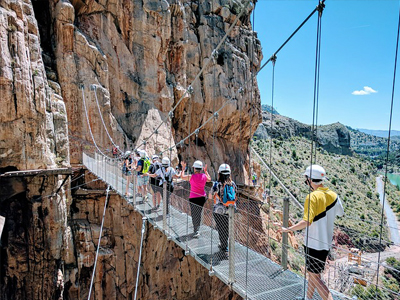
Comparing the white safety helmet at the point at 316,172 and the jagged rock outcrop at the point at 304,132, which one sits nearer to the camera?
the white safety helmet at the point at 316,172

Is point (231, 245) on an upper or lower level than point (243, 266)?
upper

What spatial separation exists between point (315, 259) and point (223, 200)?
4.13ft

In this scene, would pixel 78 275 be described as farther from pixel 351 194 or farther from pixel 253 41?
pixel 351 194

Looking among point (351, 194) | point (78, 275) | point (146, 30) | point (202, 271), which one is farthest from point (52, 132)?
point (351, 194)

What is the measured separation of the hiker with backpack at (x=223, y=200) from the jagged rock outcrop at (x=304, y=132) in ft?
148

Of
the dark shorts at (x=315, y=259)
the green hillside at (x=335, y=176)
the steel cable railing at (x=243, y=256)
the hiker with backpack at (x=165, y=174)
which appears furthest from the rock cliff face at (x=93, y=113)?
the green hillside at (x=335, y=176)

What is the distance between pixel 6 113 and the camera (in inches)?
241

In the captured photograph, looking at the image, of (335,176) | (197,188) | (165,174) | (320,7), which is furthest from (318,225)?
(335,176)

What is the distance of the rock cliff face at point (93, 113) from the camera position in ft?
21.2

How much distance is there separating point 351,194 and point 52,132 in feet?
119

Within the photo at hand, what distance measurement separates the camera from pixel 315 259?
7.09 ft

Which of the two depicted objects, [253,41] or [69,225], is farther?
[253,41]

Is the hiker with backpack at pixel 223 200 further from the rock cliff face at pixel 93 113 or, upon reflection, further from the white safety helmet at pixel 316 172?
the rock cliff face at pixel 93 113

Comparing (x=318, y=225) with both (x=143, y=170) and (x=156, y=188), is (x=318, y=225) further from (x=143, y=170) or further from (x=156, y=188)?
(x=143, y=170)
